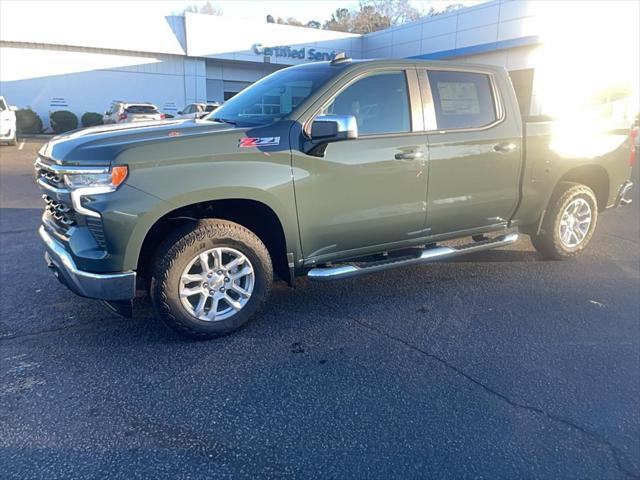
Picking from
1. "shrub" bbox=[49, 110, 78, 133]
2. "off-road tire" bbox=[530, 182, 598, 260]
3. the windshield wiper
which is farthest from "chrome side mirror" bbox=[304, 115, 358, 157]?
"shrub" bbox=[49, 110, 78, 133]

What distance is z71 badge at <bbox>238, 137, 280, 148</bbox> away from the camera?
350 centimetres

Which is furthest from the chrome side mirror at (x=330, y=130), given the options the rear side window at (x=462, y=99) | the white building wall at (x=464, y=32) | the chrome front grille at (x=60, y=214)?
the white building wall at (x=464, y=32)

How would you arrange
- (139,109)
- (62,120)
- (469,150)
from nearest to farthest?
(469,150)
(139,109)
(62,120)

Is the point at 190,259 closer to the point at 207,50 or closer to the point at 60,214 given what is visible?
the point at 60,214

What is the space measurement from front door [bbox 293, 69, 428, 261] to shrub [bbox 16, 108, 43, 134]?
86.3ft

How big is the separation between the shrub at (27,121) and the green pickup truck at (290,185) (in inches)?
991

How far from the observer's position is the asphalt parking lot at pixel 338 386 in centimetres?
249

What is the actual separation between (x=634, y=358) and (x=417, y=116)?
2.48 metres

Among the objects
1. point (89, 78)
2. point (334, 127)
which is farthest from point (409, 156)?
point (89, 78)

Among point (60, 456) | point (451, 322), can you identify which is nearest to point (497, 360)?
point (451, 322)

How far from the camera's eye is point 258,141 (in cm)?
354

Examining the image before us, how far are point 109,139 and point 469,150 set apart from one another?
9.85ft

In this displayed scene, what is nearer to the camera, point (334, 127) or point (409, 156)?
point (334, 127)

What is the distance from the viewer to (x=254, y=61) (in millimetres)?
32750
